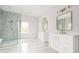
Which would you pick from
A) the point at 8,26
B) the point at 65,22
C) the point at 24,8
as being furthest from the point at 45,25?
the point at 24,8

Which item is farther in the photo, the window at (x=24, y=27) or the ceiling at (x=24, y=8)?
the window at (x=24, y=27)

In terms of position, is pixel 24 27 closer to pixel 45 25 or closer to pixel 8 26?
pixel 8 26

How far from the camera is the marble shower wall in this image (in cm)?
452

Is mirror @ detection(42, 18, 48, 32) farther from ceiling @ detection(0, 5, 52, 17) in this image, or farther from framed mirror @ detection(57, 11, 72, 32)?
framed mirror @ detection(57, 11, 72, 32)

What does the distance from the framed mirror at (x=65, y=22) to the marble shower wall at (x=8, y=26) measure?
2132mm

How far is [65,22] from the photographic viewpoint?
451 centimetres

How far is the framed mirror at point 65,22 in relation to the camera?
4.06 meters

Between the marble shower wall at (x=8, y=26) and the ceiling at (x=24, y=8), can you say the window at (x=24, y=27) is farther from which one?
the ceiling at (x=24, y=8)

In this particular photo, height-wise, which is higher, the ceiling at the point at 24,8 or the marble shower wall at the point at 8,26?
the ceiling at the point at 24,8

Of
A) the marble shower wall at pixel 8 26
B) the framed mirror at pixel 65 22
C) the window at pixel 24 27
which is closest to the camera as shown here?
the framed mirror at pixel 65 22

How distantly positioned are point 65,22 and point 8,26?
275 cm

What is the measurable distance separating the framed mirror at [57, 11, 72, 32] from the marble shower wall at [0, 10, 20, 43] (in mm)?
2132

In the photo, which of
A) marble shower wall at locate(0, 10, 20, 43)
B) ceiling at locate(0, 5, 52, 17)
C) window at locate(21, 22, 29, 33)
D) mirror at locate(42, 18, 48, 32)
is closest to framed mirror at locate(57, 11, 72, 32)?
ceiling at locate(0, 5, 52, 17)

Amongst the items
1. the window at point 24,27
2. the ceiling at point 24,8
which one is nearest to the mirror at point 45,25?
the ceiling at point 24,8
